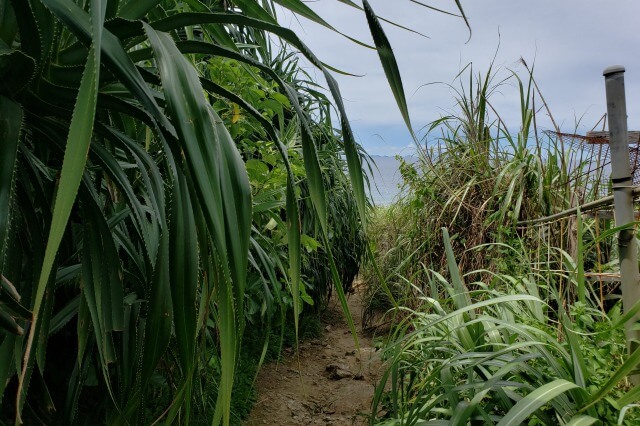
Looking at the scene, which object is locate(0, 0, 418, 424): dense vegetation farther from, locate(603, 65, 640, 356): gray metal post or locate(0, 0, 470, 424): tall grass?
locate(603, 65, 640, 356): gray metal post

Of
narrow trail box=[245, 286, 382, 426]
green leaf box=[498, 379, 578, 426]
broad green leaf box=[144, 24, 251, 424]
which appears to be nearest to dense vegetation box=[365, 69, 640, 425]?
green leaf box=[498, 379, 578, 426]

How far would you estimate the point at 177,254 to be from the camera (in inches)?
20.7

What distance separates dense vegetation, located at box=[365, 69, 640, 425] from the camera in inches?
42.4

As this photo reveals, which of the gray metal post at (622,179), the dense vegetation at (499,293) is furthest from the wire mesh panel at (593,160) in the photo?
the gray metal post at (622,179)

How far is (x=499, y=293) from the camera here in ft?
5.01

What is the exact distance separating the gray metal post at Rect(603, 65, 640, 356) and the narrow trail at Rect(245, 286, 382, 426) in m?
0.99

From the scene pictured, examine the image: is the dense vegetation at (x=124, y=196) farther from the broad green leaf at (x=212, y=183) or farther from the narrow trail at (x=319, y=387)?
the narrow trail at (x=319, y=387)

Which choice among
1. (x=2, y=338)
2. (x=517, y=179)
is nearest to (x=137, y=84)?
(x=2, y=338)

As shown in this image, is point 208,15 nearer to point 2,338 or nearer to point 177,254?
point 177,254

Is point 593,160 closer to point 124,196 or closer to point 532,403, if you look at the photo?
point 532,403

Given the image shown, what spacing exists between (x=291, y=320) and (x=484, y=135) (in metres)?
1.82

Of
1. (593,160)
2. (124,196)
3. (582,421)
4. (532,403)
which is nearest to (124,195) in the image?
(124,196)

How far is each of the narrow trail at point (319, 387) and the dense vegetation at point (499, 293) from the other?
23 cm

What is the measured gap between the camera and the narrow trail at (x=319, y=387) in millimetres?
2363
